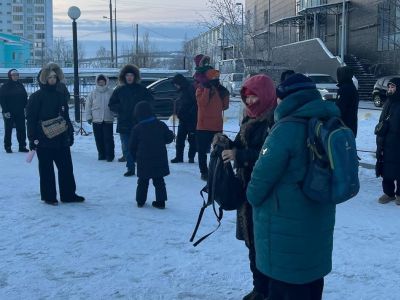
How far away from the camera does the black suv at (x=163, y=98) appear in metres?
22.0

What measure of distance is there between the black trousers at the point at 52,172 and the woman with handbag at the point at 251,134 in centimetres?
404

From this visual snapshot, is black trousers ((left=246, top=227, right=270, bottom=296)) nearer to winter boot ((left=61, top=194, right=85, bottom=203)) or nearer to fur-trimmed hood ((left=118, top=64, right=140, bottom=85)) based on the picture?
winter boot ((left=61, top=194, right=85, bottom=203))

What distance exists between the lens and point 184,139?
1149 cm

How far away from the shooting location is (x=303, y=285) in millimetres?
3594

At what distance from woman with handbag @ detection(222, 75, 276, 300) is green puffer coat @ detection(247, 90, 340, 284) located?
2.42 ft

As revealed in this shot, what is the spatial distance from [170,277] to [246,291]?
72cm

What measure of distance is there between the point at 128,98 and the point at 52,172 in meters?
2.84

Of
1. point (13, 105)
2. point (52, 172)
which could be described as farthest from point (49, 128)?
point (13, 105)

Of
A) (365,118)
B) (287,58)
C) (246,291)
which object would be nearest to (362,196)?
(246,291)

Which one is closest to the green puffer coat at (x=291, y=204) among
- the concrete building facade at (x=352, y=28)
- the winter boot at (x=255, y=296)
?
the winter boot at (x=255, y=296)

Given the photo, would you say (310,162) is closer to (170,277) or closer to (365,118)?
(170,277)

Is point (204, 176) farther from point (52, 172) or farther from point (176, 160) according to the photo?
point (52, 172)

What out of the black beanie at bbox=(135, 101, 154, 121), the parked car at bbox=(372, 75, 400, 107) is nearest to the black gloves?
the black beanie at bbox=(135, 101, 154, 121)

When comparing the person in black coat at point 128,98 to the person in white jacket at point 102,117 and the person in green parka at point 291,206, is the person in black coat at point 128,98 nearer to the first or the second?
the person in white jacket at point 102,117
